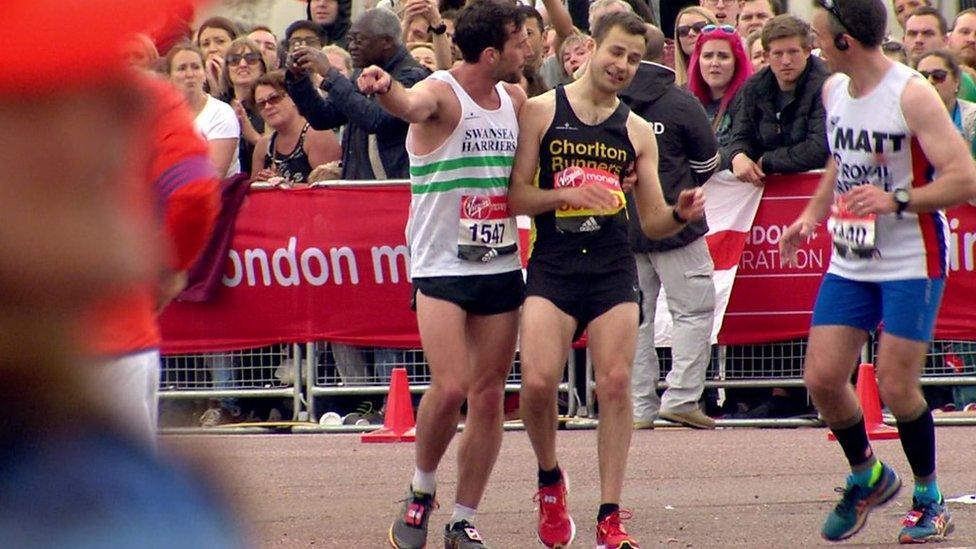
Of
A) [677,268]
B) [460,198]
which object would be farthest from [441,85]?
[677,268]

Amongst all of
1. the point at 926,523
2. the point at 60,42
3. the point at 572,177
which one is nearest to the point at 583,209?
the point at 572,177

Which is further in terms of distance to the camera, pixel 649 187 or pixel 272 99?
pixel 272 99

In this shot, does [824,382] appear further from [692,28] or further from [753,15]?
[753,15]

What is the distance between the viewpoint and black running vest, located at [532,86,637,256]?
6.64 m

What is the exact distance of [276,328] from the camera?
1066 centimetres

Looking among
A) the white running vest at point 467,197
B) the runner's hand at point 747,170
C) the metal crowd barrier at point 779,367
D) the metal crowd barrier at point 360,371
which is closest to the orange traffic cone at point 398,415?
the metal crowd barrier at point 360,371

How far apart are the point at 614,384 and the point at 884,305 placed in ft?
3.61

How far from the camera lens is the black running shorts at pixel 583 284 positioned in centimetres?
659

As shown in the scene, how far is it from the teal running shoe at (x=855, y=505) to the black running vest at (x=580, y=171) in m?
1.35

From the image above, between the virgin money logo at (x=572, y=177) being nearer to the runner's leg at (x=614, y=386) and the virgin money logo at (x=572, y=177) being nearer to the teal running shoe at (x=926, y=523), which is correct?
the runner's leg at (x=614, y=386)

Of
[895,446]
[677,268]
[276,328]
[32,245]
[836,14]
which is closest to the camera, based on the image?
[32,245]

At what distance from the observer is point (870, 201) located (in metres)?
6.32

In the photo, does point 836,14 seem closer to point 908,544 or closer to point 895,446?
point 908,544

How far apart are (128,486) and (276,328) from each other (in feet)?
32.1
